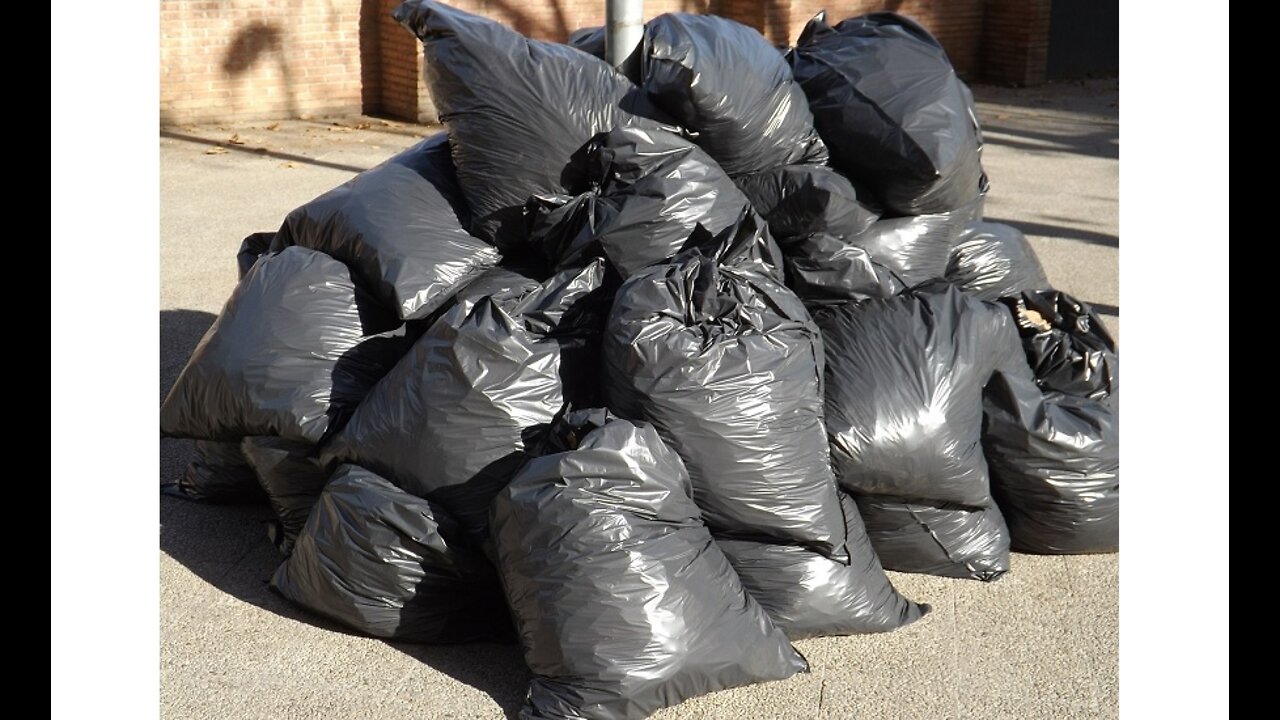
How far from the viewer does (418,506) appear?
3133 millimetres

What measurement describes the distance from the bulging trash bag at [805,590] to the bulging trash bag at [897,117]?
1.27m

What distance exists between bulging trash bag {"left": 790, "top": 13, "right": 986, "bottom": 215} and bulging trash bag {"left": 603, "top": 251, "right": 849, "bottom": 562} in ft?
2.78

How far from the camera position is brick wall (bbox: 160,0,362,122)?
9617 millimetres

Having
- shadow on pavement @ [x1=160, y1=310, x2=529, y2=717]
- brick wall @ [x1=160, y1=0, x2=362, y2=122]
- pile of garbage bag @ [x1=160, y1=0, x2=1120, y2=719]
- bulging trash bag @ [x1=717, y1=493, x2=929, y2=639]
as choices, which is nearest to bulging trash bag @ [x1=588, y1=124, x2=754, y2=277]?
pile of garbage bag @ [x1=160, y1=0, x2=1120, y2=719]

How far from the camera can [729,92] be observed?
373 cm

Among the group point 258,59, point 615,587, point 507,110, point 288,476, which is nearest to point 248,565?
point 288,476

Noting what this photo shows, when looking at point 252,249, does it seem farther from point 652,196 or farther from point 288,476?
point 652,196

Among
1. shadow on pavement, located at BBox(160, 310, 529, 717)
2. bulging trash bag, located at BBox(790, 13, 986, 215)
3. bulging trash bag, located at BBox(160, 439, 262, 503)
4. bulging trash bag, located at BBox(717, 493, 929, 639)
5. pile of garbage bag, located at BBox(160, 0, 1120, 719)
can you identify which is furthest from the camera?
bulging trash bag, located at BBox(160, 439, 262, 503)

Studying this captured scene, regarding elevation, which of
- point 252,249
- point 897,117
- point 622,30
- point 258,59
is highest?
point 622,30

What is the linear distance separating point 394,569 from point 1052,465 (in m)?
1.86

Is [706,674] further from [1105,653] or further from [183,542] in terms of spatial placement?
[183,542]

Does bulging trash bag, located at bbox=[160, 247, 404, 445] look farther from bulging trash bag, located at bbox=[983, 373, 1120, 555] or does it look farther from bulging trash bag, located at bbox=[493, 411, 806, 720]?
bulging trash bag, located at bbox=[983, 373, 1120, 555]

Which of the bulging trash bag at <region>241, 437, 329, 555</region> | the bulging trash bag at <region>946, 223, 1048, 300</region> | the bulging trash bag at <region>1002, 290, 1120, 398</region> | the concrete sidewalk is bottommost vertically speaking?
the concrete sidewalk

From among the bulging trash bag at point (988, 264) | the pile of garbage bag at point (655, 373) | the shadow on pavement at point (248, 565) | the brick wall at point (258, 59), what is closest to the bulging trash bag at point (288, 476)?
the pile of garbage bag at point (655, 373)
